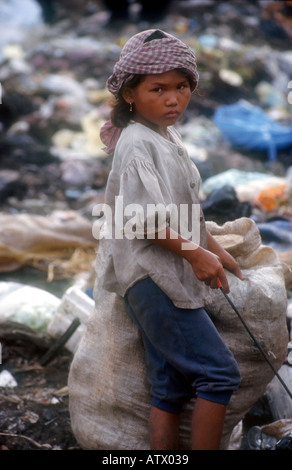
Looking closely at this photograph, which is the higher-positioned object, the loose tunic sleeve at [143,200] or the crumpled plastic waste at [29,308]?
the loose tunic sleeve at [143,200]

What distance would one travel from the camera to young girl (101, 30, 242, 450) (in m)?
1.46

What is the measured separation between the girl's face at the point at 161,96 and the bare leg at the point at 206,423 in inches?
33.2

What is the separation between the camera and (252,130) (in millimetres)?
5645

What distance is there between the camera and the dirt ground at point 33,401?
201 centimetres

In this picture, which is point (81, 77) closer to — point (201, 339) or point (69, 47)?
point (69, 47)

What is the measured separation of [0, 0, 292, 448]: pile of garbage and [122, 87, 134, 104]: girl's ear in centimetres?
105

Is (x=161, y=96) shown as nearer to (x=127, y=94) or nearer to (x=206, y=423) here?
(x=127, y=94)

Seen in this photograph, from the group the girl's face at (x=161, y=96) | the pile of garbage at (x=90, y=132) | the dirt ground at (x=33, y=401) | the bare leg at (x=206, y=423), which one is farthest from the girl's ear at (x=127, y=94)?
the dirt ground at (x=33, y=401)

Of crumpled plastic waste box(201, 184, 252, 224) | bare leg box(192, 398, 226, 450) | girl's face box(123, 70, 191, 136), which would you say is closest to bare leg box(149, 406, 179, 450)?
bare leg box(192, 398, 226, 450)

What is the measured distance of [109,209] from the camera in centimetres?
169

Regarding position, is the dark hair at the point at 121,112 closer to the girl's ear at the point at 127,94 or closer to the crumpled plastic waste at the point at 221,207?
the girl's ear at the point at 127,94

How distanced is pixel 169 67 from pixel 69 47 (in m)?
7.81

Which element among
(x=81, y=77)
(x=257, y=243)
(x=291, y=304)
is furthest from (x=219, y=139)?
(x=257, y=243)

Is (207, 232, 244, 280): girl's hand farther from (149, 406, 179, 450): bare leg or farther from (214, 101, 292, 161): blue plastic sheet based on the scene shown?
(214, 101, 292, 161): blue plastic sheet
